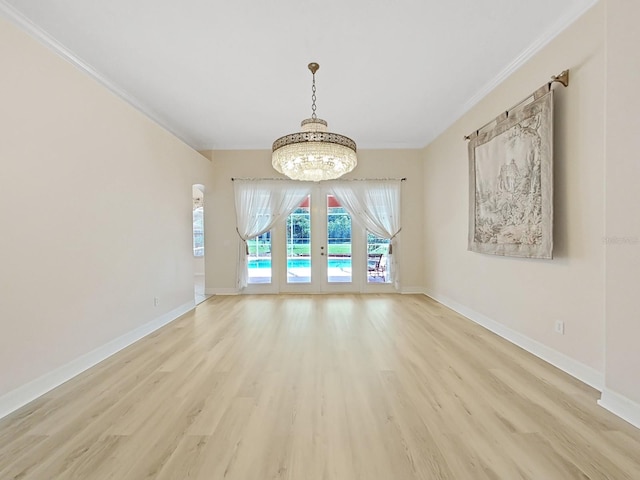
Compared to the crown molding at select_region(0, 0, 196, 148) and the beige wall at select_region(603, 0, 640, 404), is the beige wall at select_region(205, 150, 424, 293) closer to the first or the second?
the crown molding at select_region(0, 0, 196, 148)

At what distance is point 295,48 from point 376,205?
3723mm

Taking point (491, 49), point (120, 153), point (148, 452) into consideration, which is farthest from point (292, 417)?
point (491, 49)

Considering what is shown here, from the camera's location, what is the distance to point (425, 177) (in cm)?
610

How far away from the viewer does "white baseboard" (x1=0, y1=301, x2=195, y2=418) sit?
83.0 inches

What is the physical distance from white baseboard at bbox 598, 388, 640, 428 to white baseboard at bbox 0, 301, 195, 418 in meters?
4.23

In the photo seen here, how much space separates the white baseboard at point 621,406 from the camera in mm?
1858

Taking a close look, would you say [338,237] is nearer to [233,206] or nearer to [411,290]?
[411,290]

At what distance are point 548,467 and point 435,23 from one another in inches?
132

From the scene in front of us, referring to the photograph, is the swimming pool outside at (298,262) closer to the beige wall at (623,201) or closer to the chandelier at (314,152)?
the chandelier at (314,152)

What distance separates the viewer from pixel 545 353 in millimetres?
2871

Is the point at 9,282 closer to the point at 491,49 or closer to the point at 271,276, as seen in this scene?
the point at 271,276

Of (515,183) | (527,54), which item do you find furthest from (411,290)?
(527,54)

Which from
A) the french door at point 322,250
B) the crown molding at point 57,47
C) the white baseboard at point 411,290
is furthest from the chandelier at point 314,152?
the white baseboard at point 411,290

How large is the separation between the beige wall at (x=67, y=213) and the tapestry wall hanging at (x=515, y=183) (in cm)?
441
